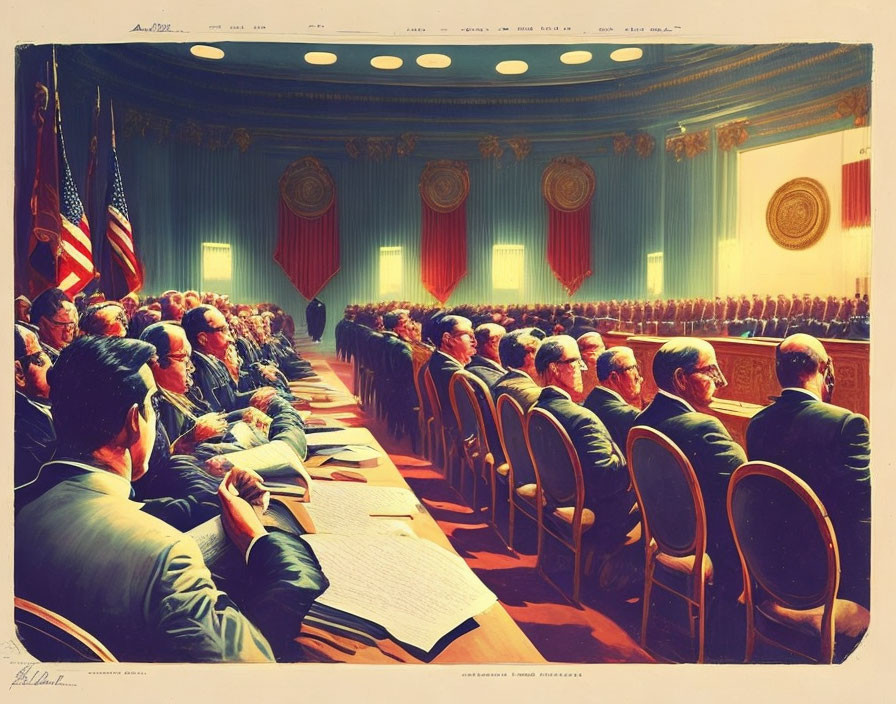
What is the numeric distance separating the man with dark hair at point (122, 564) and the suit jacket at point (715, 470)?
2.03m

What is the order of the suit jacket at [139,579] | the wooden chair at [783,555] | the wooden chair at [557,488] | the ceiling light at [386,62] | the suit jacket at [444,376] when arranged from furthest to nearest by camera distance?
the suit jacket at [444,376], the ceiling light at [386,62], the wooden chair at [557,488], the suit jacket at [139,579], the wooden chair at [783,555]

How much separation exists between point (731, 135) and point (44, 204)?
394 cm

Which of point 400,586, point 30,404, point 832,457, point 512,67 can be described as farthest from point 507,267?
point 30,404

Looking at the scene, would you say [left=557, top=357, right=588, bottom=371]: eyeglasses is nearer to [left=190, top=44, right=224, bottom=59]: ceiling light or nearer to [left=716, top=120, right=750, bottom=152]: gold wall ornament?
[left=716, top=120, right=750, bottom=152]: gold wall ornament

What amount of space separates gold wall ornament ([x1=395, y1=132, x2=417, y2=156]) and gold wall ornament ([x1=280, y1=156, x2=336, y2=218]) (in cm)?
45

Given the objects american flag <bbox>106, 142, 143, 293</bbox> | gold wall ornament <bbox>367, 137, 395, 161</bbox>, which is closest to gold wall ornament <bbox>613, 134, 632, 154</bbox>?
gold wall ornament <bbox>367, 137, 395, 161</bbox>

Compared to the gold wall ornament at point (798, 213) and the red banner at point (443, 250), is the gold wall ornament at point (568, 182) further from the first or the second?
the gold wall ornament at point (798, 213)

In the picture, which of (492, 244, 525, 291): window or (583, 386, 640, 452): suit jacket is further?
(492, 244, 525, 291): window

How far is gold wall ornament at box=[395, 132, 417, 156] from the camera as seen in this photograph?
13.8ft

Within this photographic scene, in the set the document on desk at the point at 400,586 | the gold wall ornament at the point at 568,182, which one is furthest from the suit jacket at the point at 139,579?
the gold wall ornament at the point at 568,182

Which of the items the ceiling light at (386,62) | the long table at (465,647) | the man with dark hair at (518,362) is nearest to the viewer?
the long table at (465,647)

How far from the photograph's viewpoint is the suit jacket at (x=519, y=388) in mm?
4215

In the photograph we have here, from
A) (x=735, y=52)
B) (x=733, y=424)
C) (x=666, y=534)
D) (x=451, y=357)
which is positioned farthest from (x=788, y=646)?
(x=735, y=52)

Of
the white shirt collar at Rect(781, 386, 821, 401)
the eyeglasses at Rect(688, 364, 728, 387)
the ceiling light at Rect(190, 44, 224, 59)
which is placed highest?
the ceiling light at Rect(190, 44, 224, 59)
